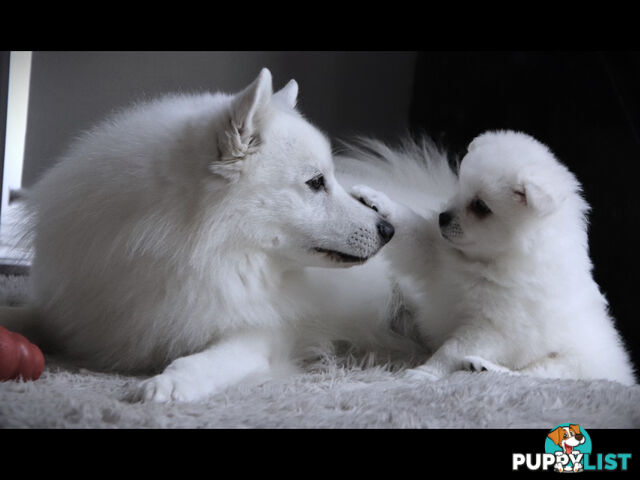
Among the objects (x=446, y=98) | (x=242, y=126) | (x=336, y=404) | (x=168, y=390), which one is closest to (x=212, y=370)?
(x=168, y=390)

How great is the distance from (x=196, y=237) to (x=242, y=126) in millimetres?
269

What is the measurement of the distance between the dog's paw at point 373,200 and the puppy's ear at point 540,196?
37cm

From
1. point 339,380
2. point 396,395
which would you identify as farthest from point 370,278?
point 396,395

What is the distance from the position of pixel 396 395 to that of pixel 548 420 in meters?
0.29

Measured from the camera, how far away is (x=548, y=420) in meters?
1.20

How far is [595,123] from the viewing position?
2104 millimetres

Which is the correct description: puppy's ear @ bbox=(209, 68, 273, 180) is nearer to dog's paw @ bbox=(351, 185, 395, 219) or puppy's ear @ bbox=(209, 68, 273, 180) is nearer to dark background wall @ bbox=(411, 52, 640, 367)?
dog's paw @ bbox=(351, 185, 395, 219)

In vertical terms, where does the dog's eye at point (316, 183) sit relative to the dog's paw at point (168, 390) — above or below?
above

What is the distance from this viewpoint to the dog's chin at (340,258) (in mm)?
1541

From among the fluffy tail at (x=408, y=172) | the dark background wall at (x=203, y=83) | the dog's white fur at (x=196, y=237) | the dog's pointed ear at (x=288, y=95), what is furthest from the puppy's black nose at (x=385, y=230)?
the dark background wall at (x=203, y=83)

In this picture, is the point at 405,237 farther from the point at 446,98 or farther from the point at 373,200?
the point at 446,98

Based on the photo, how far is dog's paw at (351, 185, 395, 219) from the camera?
1.70 m
